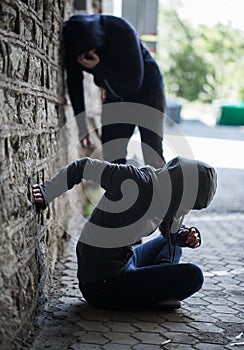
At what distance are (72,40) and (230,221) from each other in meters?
2.45

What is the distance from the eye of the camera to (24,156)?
7.61 feet

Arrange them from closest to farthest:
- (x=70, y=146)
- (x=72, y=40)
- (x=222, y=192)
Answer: (x=72, y=40) → (x=70, y=146) → (x=222, y=192)

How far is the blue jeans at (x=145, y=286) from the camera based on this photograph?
8.67 ft

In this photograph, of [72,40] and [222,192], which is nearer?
[72,40]

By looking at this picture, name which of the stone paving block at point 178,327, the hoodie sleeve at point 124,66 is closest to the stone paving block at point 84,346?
the stone paving block at point 178,327

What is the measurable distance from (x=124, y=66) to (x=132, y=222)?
5.08 feet

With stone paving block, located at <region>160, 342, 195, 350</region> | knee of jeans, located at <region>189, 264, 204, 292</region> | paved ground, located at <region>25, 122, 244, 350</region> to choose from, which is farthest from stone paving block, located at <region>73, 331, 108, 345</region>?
knee of jeans, located at <region>189, 264, 204, 292</region>

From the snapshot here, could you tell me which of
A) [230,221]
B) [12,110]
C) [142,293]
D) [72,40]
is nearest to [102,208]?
[142,293]

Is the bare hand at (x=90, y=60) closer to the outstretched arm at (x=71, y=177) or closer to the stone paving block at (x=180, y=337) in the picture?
the outstretched arm at (x=71, y=177)

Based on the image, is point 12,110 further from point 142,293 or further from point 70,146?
point 70,146

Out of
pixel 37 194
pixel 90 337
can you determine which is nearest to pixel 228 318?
pixel 90 337

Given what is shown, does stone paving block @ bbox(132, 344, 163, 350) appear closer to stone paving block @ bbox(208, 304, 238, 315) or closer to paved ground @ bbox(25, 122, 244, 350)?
paved ground @ bbox(25, 122, 244, 350)

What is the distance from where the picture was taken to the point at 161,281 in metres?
2.65

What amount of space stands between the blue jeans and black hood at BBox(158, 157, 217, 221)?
0.97ft
